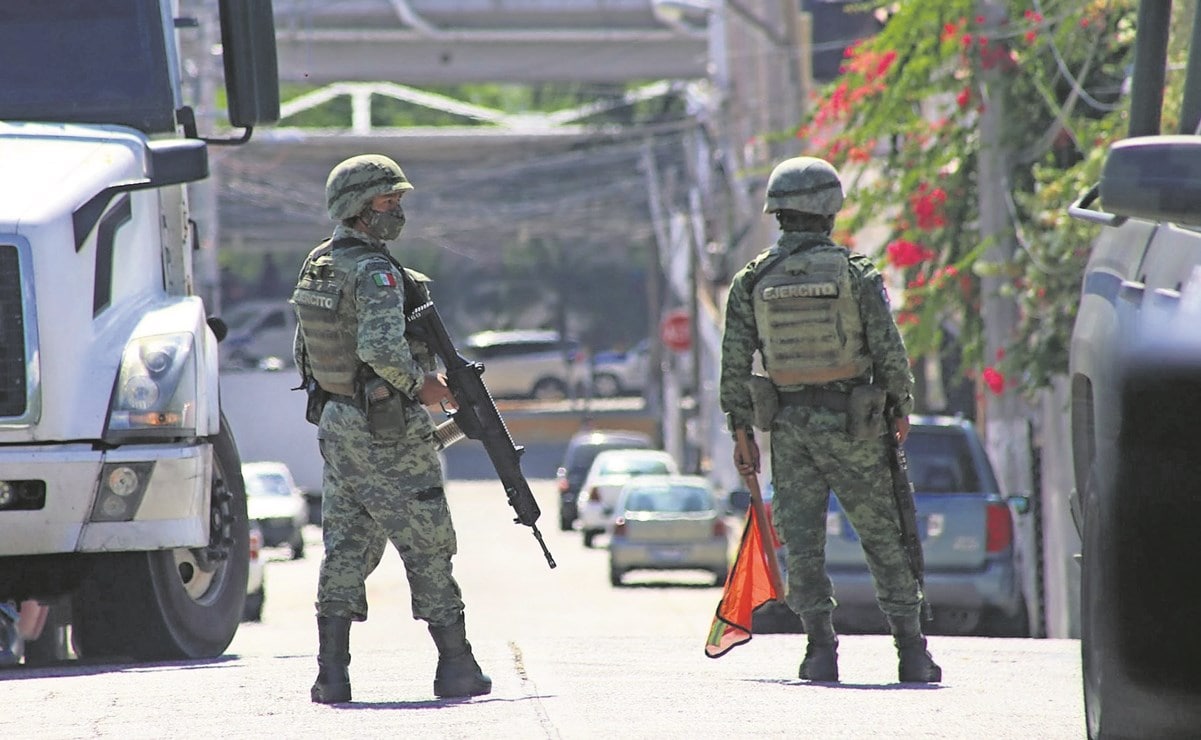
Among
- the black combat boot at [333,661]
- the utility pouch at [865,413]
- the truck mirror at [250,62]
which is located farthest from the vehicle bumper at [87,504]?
the utility pouch at [865,413]

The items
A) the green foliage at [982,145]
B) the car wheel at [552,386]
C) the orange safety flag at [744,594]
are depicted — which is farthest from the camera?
the car wheel at [552,386]

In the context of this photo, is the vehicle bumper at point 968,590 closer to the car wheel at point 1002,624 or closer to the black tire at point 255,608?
the car wheel at point 1002,624

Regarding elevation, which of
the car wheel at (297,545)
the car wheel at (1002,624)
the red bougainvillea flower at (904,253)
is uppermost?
the red bougainvillea flower at (904,253)

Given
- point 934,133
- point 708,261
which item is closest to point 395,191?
point 934,133

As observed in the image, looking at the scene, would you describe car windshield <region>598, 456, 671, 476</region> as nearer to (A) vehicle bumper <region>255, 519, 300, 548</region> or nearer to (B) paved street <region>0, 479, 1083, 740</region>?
(A) vehicle bumper <region>255, 519, 300, 548</region>

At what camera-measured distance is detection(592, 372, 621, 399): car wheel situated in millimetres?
70125

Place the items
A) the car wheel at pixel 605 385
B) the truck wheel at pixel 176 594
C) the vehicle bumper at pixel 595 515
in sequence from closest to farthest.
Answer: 1. the truck wheel at pixel 176 594
2. the vehicle bumper at pixel 595 515
3. the car wheel at pixel 605 385

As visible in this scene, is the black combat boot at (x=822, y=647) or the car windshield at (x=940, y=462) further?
the car windshield at (x=940, y=462)

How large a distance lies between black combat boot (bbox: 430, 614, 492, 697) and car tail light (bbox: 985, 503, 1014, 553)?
7733 millimetres

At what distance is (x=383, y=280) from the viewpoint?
6.86 metres

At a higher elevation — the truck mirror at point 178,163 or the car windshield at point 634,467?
the truck mirror at point 178,163

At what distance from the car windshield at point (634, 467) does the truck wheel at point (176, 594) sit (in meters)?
27.2

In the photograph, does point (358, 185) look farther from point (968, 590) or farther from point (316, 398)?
point (968, 590)

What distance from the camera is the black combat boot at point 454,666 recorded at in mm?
7152
